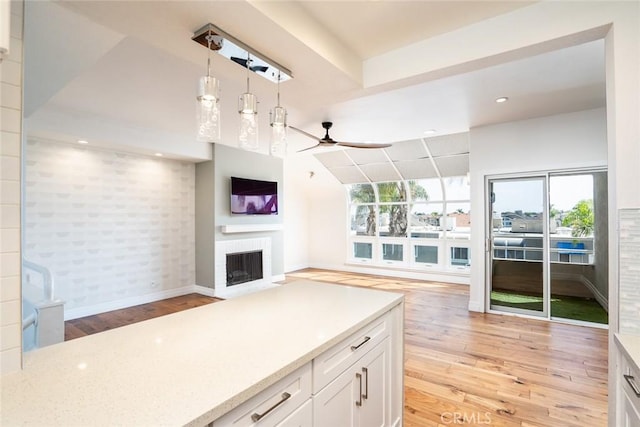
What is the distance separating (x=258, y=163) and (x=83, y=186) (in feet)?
9.60

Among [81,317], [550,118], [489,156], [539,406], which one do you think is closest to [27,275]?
[81,317]

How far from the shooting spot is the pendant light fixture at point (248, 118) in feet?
5.59

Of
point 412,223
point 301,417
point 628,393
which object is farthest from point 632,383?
point 412,223

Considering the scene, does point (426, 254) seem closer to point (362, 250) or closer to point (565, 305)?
point (362, 250)

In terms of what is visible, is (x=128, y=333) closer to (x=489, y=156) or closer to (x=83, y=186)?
(x=83, y=186)

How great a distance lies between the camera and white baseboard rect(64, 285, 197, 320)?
172 inches

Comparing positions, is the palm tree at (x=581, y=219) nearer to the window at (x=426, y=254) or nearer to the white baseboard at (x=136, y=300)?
the window at (x=426, y=254)

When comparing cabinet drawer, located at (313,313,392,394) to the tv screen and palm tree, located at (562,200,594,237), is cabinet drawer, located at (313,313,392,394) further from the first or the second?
the tv screen

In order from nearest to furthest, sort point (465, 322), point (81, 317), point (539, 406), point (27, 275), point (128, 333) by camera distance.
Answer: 1. point (128, 333)
2. point (539, 406)
3. point (27, 275)
4. point (465, 322)
5. point (81, 317)

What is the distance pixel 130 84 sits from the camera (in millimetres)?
3062

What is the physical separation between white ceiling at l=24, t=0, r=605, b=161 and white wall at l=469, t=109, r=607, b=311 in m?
0.21

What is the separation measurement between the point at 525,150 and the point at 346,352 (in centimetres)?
411

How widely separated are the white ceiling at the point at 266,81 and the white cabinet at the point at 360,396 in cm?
176

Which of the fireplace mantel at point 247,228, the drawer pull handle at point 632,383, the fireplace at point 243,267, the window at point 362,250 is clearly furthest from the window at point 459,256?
the drawer pull handle at point 632,383
